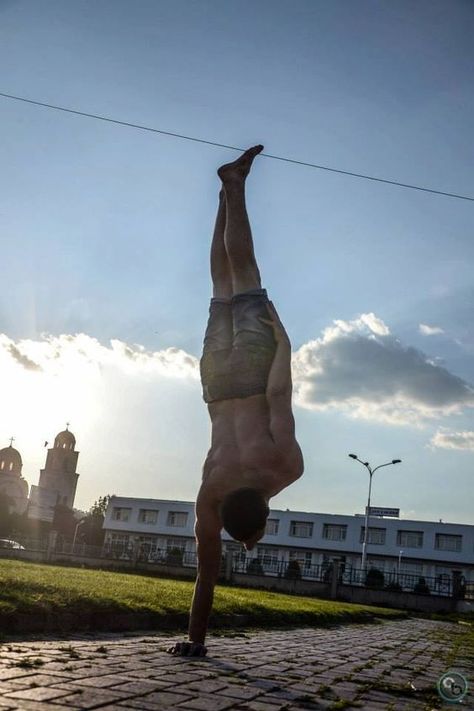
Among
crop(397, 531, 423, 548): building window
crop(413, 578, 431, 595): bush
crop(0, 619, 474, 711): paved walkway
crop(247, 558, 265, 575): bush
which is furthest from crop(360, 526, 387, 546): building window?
crop(0, 619, 474, 711): paved walkway

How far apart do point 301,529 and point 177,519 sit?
11.9m

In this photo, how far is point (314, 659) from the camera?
215 inches

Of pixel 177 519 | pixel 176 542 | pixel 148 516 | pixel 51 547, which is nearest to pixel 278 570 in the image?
pixel 51 547

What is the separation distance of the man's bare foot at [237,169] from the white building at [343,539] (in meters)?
49.7

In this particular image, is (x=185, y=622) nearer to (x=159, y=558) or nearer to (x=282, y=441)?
(x=282, y=441)

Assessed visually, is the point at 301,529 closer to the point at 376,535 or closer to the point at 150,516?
the point at 376,535

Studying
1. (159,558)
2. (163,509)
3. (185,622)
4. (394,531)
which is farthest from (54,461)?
(185,622)

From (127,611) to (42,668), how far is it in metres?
3.17

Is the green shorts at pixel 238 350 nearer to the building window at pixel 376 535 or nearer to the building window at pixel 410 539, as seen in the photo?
the building window at pixel 410 539

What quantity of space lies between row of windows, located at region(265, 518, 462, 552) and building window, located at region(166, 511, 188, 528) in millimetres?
8154

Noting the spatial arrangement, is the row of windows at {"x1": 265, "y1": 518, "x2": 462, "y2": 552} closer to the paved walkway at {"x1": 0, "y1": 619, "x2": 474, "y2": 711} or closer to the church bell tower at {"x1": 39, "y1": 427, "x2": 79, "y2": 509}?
the church bell tower at {"x1": 39, "y1": 427, "x2": 79, "y2": 509}

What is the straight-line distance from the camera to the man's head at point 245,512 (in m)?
4.16

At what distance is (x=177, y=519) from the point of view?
64562 mm

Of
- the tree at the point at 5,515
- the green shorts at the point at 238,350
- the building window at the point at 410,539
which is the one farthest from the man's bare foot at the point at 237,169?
the tree at the point at 5,515
